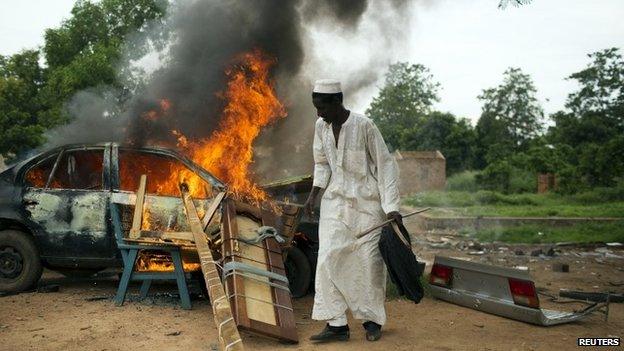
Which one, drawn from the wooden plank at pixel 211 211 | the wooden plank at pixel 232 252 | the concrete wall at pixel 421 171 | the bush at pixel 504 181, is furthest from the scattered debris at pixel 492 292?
the concrete wall at pixel 421 171

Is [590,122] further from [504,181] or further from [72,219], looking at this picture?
[72,219]

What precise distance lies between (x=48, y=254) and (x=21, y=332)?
1766 millimetres

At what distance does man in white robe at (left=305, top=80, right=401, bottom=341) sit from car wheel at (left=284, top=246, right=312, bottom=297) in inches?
75.7

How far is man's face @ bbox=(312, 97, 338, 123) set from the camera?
511cm

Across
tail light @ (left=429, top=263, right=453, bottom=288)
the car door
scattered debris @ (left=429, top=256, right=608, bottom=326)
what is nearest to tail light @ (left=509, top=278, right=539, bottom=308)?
scattered debris @ (left=429, top=256, right=608, bottom=326)

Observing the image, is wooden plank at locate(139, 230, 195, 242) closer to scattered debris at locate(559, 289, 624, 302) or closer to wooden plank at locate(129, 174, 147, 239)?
wooden plank at locate(129, 174, 147, 239)

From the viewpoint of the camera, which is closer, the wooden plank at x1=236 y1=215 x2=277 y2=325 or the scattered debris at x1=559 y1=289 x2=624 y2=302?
the wooden plank at x1=236 y1=215 x2=277 y2=325

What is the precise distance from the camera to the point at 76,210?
22.6 ft

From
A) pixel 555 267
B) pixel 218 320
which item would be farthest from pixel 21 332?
pixel 555 267

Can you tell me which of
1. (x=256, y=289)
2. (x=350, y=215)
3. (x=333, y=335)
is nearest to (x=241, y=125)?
(x=256, y=289)

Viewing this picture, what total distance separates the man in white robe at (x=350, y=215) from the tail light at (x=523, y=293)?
1538 millimetres

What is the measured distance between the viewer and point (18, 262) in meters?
6.99

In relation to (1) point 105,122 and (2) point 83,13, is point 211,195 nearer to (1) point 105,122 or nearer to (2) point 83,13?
(1) point 105,122

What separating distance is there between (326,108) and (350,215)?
1.01 metres
